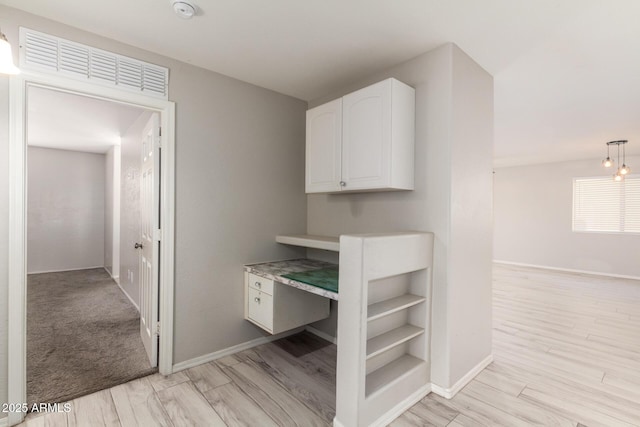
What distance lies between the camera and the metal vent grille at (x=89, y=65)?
1908 mm

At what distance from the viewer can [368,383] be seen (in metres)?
1.97

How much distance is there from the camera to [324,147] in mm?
2684

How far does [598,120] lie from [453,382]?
3.87 meters

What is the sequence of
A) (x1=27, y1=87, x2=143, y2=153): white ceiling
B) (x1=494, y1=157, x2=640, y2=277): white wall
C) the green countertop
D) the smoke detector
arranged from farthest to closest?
(x1=494, y1=157, x2=640, y2=277): white wall, (x1=27, y1=87, x2=143, y2=153): white ceiling, the green countertop, the smoke detector

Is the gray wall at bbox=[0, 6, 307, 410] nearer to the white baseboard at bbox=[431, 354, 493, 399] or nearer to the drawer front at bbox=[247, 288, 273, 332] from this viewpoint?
the drawer front at bbox=[247, 288, 273, 332]

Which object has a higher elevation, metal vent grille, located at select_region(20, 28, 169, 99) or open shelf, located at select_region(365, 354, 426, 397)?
metal vent grille, located at select_region(20, 28, 169, 99)

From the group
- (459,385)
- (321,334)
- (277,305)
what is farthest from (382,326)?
(321,334)

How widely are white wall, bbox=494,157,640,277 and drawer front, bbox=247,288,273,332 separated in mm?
7154

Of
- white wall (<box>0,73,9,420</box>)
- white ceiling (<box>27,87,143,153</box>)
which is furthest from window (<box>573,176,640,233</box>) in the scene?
white wall (<box>0,73,9,420</box>)

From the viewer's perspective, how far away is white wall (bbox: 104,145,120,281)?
5.39 meters

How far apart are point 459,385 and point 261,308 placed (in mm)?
1651

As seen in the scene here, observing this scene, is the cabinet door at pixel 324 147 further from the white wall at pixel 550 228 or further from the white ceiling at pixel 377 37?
the white wall at pixel 550 228

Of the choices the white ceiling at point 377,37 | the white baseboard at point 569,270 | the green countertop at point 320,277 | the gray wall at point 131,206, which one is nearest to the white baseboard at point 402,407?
the green countertop at point 320,277

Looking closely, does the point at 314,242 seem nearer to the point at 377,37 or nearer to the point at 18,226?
the point at 377,37
